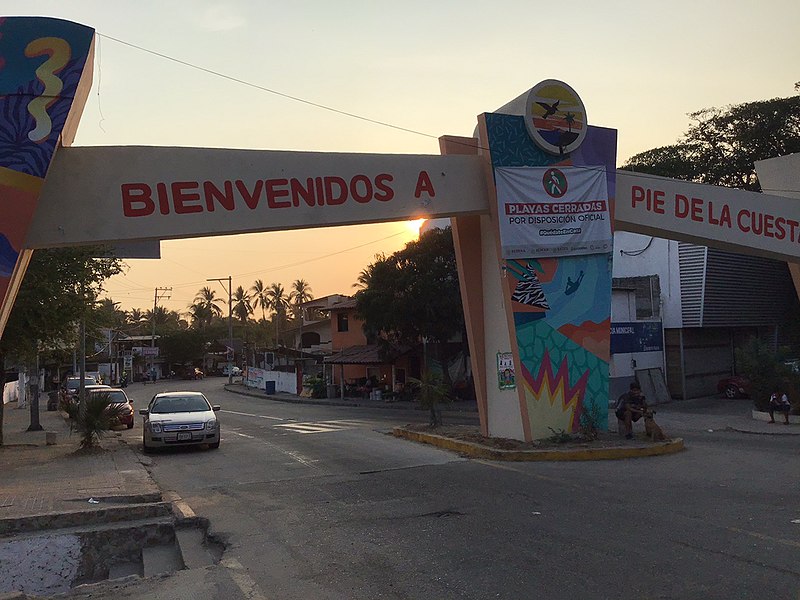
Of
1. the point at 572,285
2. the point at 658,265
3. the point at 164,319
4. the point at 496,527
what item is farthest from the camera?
the point at 164,319

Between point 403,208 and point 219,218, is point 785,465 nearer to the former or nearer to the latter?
point 403,208

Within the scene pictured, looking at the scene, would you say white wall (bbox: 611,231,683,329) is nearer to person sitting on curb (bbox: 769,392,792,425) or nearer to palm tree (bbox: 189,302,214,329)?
person sitting on curb (bbox: 769,392,792,425)

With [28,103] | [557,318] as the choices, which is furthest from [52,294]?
[557,318]

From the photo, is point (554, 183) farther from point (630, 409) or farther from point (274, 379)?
point (274, 379)

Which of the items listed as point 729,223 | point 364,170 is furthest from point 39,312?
point 729,223

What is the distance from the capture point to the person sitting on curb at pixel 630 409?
15039 mm

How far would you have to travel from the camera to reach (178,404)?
18406 mm

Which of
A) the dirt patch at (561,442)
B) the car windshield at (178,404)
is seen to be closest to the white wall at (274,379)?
the car windshield at (178,404)

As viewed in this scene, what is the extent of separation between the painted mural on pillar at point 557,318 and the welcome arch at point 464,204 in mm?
31

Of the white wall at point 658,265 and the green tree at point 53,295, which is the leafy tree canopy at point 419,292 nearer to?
the white wall at point 658,265

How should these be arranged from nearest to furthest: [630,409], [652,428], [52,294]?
[652,428]
[630,409]
[52,294]

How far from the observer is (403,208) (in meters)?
14.2

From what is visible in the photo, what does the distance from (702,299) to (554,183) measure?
17.9 metres

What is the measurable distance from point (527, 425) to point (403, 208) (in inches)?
202
